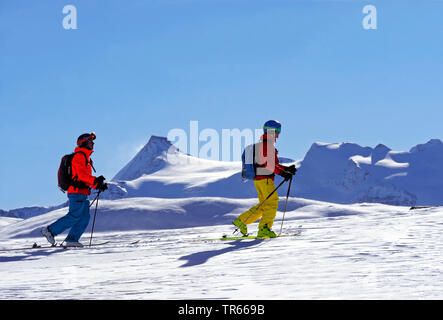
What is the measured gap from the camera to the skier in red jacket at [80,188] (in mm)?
8945

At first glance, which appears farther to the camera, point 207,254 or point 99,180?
point 99,180

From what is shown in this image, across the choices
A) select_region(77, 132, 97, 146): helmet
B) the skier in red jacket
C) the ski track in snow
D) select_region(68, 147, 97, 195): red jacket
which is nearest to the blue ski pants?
the skier in red jacket

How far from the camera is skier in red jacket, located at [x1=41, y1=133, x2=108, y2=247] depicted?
8945 mm

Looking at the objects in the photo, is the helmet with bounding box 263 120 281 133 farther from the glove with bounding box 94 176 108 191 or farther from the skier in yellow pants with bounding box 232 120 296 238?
the glove with bounding box 94 176 108 191

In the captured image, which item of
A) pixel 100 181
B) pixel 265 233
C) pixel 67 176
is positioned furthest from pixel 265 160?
pixel 67 176

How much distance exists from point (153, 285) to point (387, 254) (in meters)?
2.42

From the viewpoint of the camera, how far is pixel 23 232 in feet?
93.8

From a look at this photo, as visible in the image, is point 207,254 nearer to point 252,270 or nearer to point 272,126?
point 252,270

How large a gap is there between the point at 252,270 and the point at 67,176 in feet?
16.2

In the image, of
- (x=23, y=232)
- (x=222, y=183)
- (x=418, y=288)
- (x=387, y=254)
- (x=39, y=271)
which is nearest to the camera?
(x=418, y=288)

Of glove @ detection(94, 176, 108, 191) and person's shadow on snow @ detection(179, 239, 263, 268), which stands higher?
glove @ detection(94, 176, 108, 191)

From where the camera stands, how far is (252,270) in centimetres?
504
